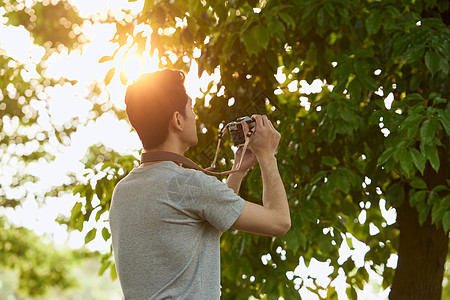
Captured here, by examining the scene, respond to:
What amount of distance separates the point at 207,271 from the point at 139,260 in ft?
0.69

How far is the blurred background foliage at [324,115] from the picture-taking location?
3686mm

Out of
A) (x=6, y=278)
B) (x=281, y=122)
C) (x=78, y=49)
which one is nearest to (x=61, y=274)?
(x=78, y=49)

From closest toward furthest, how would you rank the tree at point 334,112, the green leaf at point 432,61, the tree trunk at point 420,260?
the green leaf at point 432,61, the tree at point 334,112, the tree trunk at point 420,260

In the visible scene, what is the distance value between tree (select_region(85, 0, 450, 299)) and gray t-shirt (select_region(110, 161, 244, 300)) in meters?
1.51

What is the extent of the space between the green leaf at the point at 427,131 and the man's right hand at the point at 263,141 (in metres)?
1.22

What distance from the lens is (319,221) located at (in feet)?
13.5

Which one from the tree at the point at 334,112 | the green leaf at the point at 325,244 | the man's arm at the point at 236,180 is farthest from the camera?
the green leaf at the point at 325,244

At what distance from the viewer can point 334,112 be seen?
3.80 m

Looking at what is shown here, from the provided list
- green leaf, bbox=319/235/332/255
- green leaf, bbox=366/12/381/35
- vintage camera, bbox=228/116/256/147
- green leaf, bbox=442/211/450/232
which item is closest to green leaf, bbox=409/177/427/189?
green leaf, bbox=442/211/450/232

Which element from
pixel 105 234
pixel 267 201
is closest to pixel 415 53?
pixel 267 201

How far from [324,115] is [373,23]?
0.62 meters

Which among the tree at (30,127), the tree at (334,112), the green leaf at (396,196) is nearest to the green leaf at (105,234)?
the tree at (334,112)

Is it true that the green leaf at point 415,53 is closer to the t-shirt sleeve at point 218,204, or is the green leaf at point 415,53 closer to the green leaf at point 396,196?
the green leaf at point 396,196

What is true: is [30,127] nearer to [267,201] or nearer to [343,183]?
[343,183]
